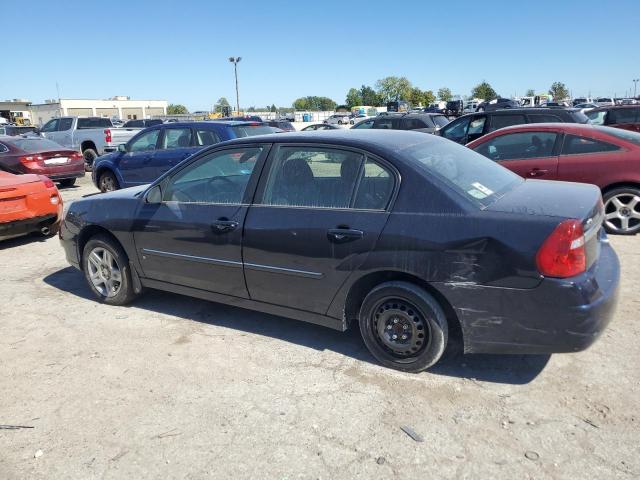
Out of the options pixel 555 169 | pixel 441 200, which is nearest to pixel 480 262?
pixel 441 200

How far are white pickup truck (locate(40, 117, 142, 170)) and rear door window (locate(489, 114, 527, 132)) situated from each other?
12.4 metres

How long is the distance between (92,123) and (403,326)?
63.1 ft

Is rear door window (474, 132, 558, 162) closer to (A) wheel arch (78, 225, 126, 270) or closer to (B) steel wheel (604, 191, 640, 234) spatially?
(B) steel wheel (604, 191, 640, 234)

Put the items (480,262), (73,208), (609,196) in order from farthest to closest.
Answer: (609,196) → (73,208) → (480,262)

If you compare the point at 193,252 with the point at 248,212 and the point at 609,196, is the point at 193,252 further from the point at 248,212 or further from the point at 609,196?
the point at 609,196

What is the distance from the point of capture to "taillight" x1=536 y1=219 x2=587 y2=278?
2846mm

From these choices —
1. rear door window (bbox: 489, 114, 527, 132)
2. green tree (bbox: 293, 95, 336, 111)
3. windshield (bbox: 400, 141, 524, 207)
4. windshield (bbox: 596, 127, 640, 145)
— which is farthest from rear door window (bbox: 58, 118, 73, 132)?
green tree (bbox: 293, 95, 336, 111)

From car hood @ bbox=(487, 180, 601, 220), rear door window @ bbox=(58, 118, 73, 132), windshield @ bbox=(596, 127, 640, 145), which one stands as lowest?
car hood @ bbox=(487, 180, 601, 220)

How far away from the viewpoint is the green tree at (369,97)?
118 metres

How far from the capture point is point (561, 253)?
285 centimetres

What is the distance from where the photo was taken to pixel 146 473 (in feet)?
8.52

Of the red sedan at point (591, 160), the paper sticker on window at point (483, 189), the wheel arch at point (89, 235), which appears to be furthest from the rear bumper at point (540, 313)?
the red sedan at point (591, 160)

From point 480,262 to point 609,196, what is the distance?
14.9ft

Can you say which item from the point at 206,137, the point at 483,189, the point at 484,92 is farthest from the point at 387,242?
the point at 484,92
